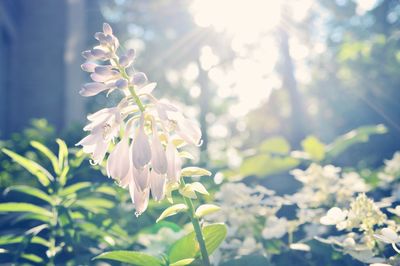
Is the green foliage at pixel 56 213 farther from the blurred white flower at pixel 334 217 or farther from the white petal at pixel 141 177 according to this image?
the blurred white flower at pixel 334 217

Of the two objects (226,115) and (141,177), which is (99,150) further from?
(226,115)

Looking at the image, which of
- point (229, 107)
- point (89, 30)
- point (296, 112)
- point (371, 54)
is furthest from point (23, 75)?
point (229, 107)

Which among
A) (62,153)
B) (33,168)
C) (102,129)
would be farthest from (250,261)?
(33,168)

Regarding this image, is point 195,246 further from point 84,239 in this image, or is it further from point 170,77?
point 170,77

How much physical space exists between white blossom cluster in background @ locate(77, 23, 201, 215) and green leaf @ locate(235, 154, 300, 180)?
4.94 ft

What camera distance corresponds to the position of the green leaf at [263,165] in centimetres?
250

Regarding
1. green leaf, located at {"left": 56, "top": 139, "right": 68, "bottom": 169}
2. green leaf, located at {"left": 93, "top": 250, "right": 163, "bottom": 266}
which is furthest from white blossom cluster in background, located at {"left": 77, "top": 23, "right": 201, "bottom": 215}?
green leaf, located at {"left": 56, "top": 139, "right": 68, "bottom": 169}

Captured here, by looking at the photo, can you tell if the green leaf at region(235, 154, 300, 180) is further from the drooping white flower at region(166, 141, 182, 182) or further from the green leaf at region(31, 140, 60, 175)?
the drooping white flower at region(166, 141, 182, 182)

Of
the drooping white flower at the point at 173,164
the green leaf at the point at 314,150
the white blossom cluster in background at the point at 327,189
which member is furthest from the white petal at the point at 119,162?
the green leaf at the point at 314,150

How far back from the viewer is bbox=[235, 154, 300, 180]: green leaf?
8.21 ft

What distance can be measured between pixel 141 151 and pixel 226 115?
2213 centimetres

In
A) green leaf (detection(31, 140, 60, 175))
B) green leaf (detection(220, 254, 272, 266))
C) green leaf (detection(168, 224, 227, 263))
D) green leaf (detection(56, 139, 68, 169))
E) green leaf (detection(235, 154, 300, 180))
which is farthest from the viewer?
green leaf (detection(235, 154, 300, 180))

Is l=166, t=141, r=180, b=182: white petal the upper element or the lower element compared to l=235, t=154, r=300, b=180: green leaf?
lower

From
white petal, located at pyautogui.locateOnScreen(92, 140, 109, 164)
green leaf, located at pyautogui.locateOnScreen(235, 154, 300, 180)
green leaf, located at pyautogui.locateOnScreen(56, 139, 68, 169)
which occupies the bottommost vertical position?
white petal, located at pyautogui.locateOnScreen(92, 140, 109, 164)
